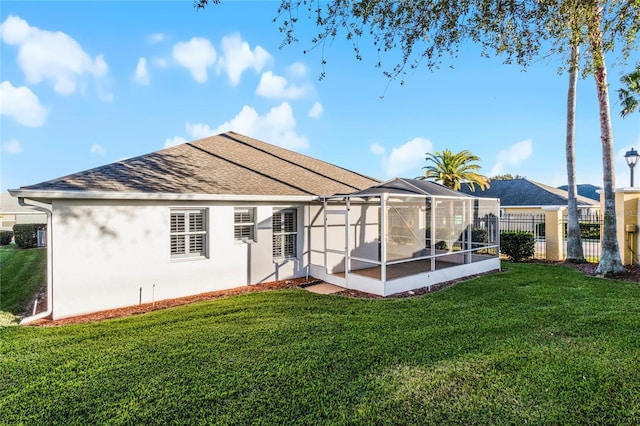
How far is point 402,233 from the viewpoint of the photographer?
1195 cm

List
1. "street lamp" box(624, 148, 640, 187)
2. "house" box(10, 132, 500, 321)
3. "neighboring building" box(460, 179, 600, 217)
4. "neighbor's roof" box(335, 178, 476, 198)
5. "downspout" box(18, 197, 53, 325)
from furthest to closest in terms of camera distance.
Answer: "neighboring building" box(460, 179, 600, 217) < "street lamp" box(624, 148, 640, 187) < "neighbor's roof" box(335, 178, 476, 198) < "house" box(10, 132, 500, 321) < "downspout" box(18, 197, 53, 325)

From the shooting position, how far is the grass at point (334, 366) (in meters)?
3.47

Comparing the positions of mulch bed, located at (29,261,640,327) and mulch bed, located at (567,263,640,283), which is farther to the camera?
mulch bed, located at (567,263,640,283)

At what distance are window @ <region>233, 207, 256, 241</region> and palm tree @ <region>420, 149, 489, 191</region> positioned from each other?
16596 millimetres

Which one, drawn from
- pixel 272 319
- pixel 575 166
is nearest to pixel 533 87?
pixel 575 166

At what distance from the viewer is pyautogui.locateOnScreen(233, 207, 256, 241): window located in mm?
9461

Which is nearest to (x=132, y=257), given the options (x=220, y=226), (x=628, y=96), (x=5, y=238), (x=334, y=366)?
(x=220, y=226)

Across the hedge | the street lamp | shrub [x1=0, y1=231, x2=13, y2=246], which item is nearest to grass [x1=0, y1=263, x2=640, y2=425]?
the street lamp

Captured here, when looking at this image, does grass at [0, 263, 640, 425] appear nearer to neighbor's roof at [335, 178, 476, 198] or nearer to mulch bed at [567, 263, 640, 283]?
neighbor's roof at [335, 178, 476, 198]

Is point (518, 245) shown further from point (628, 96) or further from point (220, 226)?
point (220, 226)

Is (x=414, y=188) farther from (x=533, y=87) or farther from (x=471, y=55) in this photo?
(x=533, y=87)

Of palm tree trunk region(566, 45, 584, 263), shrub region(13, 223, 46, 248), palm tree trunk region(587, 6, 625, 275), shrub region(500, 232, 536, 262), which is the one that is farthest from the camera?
shrub region(13, 223, 46, 248)

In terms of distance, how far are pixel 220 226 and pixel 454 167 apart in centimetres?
1827

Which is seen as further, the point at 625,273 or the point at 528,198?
the point at 528,198
